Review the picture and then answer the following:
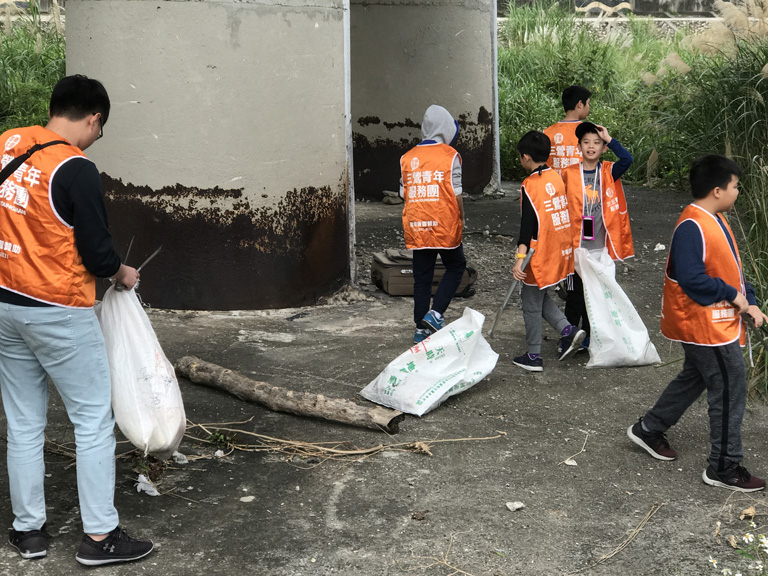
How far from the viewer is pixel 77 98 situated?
10.9ft

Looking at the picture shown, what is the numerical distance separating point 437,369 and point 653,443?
3.98 feet

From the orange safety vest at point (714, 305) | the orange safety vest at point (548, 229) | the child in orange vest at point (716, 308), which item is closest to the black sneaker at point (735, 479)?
the child in orange vest at point (716, 308)

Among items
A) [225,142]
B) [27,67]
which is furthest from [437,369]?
[27,67]

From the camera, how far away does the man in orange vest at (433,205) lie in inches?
243

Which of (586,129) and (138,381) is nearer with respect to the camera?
(138,381)

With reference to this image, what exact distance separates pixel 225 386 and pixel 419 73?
7.43m

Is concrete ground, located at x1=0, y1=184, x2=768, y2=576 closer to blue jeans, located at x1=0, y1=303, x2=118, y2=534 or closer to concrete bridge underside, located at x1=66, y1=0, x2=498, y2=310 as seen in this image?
blue jeans, located at x1=0, y1=303, x2=118, y2=534

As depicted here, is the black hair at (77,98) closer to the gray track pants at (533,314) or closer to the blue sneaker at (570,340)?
the gray track pants at (533,314)

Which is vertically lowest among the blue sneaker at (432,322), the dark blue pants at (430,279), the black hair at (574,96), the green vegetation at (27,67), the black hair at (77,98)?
the blue sneaker at (432,322)

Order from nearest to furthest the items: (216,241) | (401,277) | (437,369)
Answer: (437,369)
(216,241)
(401,277)

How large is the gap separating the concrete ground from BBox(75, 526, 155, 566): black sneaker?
0.04 m

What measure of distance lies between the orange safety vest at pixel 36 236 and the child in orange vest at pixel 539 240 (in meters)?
2.95

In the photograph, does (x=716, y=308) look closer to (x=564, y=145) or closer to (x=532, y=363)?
(x=532, y=363)

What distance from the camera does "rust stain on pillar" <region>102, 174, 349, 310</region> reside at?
6668 millimetres
